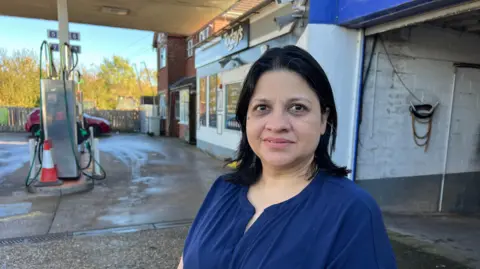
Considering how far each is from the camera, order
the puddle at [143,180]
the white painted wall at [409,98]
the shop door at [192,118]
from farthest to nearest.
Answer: the shop door at [192,118] < the puddle at [143,180] < the white painted wall at [409,98]

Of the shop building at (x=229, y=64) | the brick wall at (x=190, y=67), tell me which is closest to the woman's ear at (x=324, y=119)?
the shop building at (x=229, y=64)

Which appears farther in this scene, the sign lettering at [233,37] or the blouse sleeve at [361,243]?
the sign lettering at [233,37]

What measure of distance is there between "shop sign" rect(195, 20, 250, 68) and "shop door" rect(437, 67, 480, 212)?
4444 millimetres

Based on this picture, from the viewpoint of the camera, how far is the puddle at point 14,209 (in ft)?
15.1

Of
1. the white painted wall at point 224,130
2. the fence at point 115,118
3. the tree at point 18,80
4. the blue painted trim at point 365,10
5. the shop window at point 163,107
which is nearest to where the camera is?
the blue painted trim at point 365,10

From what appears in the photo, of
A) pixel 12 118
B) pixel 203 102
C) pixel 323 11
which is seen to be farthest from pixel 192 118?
pixel 12 118

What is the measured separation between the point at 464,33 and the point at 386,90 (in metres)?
1.79

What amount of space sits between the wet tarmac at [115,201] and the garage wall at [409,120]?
9.72 ft

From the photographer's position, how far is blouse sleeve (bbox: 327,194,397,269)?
0.97 meters

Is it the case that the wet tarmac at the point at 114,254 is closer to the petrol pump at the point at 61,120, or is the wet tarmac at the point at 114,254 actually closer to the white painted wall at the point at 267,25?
the petrol pump at the point at 61,120

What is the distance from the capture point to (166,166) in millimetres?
8469

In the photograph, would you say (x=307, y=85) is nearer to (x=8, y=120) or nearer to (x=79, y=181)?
(x=79, y=181)

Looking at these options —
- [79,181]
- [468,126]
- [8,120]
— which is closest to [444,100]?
[468,126]

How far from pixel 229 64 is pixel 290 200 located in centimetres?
796
